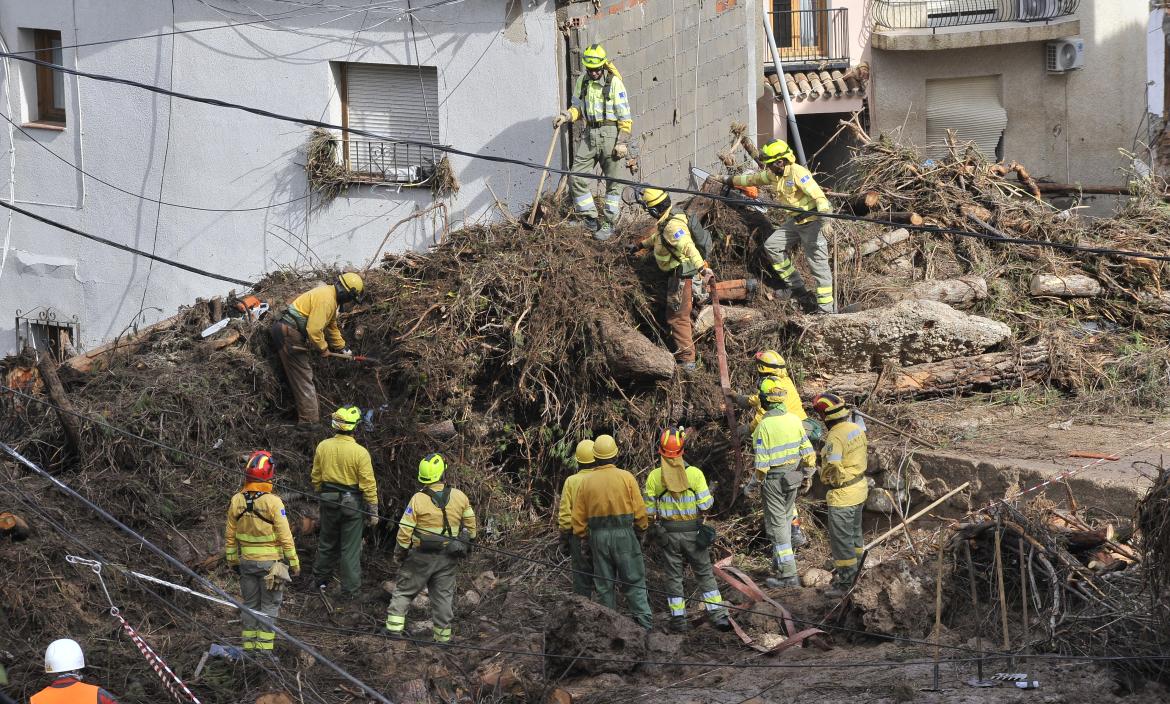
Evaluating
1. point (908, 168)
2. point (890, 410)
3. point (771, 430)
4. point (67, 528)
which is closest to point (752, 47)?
point (908, 168)

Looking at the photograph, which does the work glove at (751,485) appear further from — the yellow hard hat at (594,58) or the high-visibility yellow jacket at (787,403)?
the yellow hard hat at (594,58)

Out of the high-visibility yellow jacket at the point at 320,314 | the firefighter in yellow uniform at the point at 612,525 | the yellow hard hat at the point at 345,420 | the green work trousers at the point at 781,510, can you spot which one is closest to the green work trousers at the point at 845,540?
the green work trousers at the point at 781,510

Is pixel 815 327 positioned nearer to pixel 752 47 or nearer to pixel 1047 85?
pixel 752 47

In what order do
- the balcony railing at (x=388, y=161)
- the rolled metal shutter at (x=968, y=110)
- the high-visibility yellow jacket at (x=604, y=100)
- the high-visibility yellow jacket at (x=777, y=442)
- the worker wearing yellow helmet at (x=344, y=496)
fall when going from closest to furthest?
the high-visibility yellow jacket at (x=777, y=442), the worker wearing yellow helmet at (x=344, y=496), the high-visibility yellow jacket at (x=604, y=100), the balcony railing at (x=388, y=161), the rolled metal shutter at (x=968, y=110)

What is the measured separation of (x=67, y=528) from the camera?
433 inches

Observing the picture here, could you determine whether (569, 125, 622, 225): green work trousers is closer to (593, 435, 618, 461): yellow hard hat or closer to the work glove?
the work glove

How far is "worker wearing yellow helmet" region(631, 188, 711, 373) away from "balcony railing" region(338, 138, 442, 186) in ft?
12.1

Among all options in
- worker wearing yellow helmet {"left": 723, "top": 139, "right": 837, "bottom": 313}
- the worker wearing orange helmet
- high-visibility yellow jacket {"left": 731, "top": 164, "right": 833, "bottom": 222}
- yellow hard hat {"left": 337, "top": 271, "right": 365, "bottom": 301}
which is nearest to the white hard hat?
the worker wearing orange helmet

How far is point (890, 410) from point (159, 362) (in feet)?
23.8

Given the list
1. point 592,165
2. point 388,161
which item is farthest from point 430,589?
point 388,161

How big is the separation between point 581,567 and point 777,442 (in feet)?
6.19

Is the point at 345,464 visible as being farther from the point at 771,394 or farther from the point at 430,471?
the point at 771,394

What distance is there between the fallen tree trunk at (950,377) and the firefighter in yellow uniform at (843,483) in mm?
2204

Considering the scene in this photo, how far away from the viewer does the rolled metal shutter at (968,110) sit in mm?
20266
